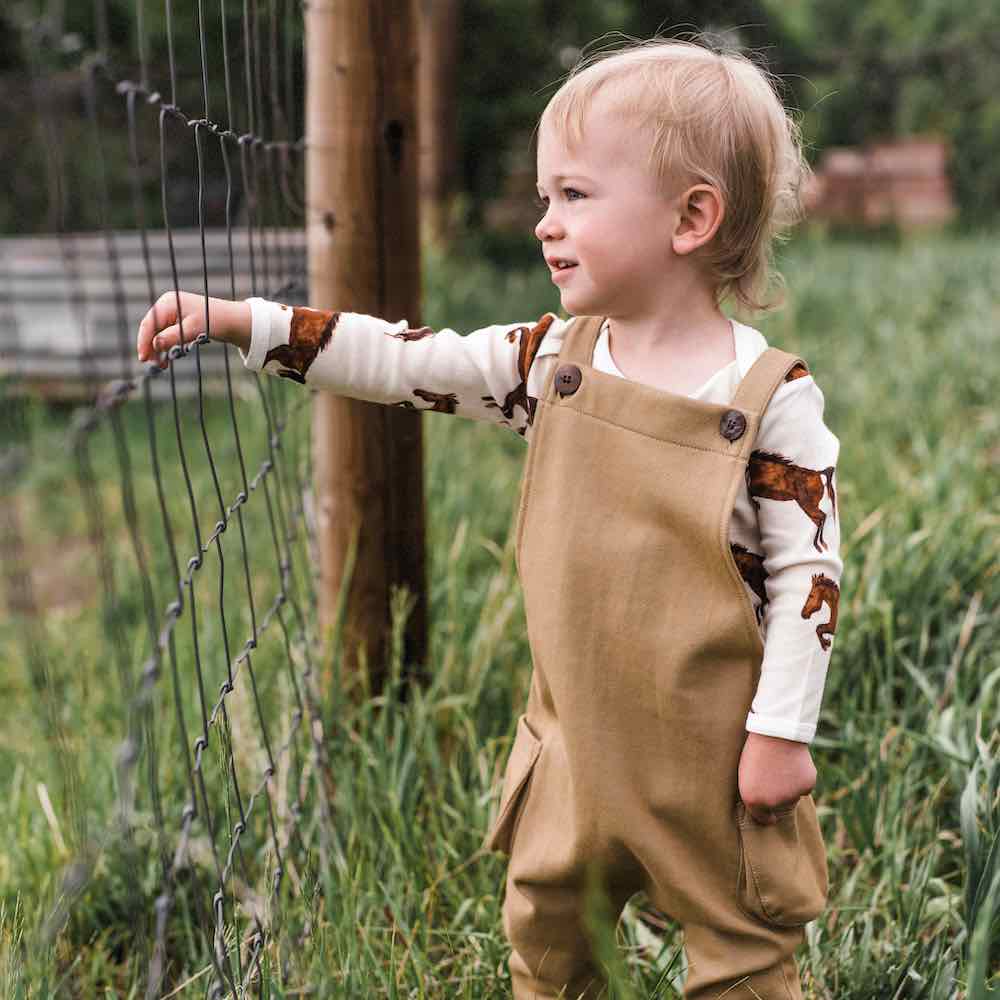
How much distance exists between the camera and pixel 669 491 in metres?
1.22

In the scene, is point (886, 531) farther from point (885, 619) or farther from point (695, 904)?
point (695, 904)

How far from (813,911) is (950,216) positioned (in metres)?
12.9

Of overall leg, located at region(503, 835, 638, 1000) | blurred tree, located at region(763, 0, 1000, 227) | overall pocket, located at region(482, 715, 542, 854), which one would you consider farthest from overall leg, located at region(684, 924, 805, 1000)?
blurred tree, located at region(763, 0, 1000, 227)

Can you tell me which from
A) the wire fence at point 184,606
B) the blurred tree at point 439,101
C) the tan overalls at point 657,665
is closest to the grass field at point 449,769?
the wire fence at point 184,606

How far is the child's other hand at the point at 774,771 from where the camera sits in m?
1.23

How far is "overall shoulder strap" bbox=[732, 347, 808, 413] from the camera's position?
1.21 metres

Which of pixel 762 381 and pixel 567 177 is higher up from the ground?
pixel 567 177

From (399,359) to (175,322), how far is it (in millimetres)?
259

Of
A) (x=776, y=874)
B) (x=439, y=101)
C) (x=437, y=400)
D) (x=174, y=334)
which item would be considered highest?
(x=439, y=101)

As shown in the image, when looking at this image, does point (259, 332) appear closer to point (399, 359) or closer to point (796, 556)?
point (399, 359)

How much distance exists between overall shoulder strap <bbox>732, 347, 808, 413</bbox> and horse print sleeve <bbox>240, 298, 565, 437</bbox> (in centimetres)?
26

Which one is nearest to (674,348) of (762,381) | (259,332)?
(762,381)

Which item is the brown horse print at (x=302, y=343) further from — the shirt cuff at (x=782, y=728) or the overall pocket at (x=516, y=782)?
the shirt cuff at (x=782, y=728)

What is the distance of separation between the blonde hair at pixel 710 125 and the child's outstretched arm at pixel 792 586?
0.19 meters
